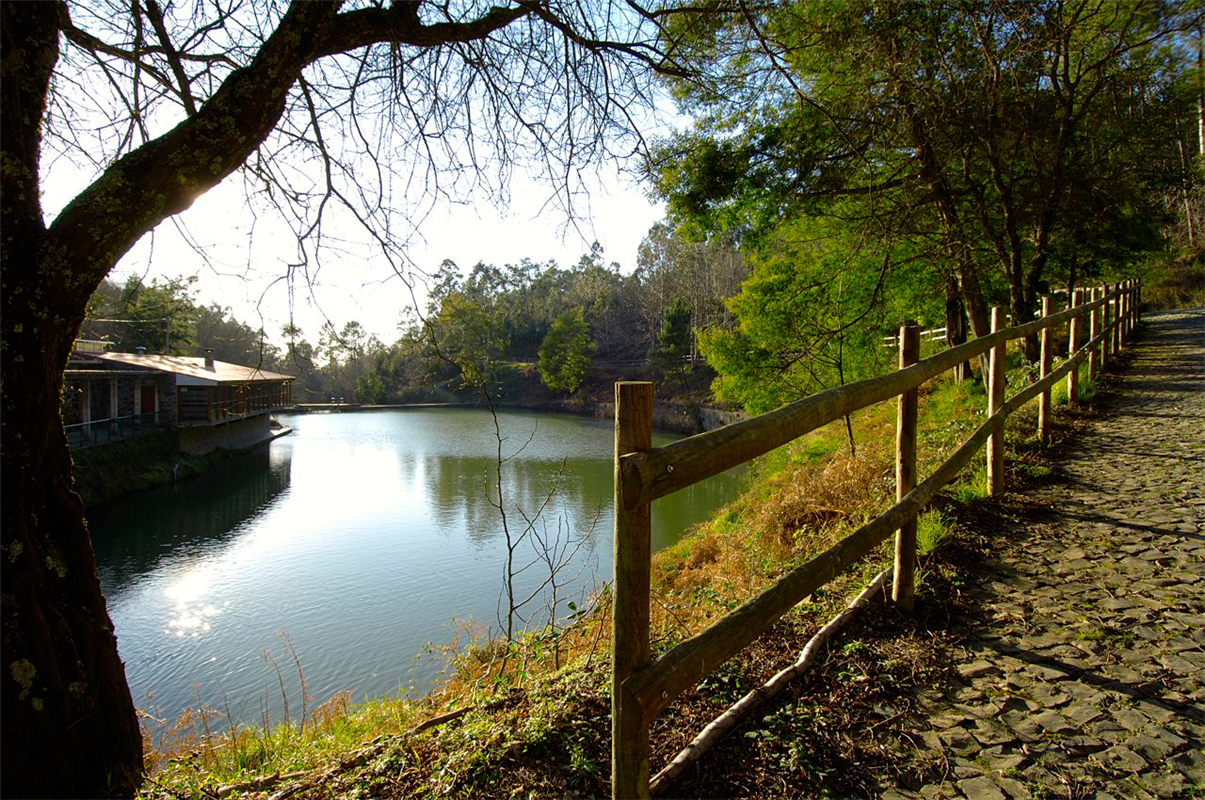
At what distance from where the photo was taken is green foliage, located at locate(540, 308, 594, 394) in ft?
173

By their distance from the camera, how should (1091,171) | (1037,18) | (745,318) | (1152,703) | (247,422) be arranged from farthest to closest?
(247,422) → (745,318) → (1091,171) → (1037,18) → (1152,703)

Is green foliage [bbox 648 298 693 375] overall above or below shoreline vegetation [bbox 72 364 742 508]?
above

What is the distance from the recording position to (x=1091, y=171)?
902 cm

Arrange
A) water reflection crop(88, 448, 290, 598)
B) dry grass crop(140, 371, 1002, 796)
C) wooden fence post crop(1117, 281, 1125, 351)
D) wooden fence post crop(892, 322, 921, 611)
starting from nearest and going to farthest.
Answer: dry grass crop(140, 371, 1002, 796) → wooden fence post crop(892, 322, 921, 611) → wooden fence post crop(1117, 281, 1125, 351) → water reflection crop(88, 448, 290, 598)

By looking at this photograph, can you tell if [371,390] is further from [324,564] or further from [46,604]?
[46,604]

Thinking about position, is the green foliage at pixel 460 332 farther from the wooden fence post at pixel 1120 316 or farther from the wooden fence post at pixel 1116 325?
the wooden fence post at pixel 1120 316

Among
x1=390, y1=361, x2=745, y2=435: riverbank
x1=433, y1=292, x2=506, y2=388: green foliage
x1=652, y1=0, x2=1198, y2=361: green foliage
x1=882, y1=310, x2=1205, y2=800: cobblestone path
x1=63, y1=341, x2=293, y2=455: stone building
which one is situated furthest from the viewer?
x1=390, y1=361, x2=745, y2=435: riverbank

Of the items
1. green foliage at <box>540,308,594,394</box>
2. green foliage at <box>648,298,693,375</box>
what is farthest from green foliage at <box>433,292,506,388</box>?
green foliage at <box>540,308,594,394</box>

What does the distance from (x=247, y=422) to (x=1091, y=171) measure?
115 feet

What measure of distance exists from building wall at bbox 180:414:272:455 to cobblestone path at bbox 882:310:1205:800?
30.0m

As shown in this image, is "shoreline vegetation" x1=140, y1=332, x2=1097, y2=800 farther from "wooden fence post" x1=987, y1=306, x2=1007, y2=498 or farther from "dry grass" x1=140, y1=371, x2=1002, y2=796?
"wooden fence post" x1=987, y1=306, x2=1007, y2=498

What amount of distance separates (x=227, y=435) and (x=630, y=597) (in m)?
33.7

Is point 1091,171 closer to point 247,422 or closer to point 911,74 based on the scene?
point 911,74

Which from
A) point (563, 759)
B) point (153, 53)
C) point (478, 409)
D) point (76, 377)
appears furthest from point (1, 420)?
point (478, 409)
